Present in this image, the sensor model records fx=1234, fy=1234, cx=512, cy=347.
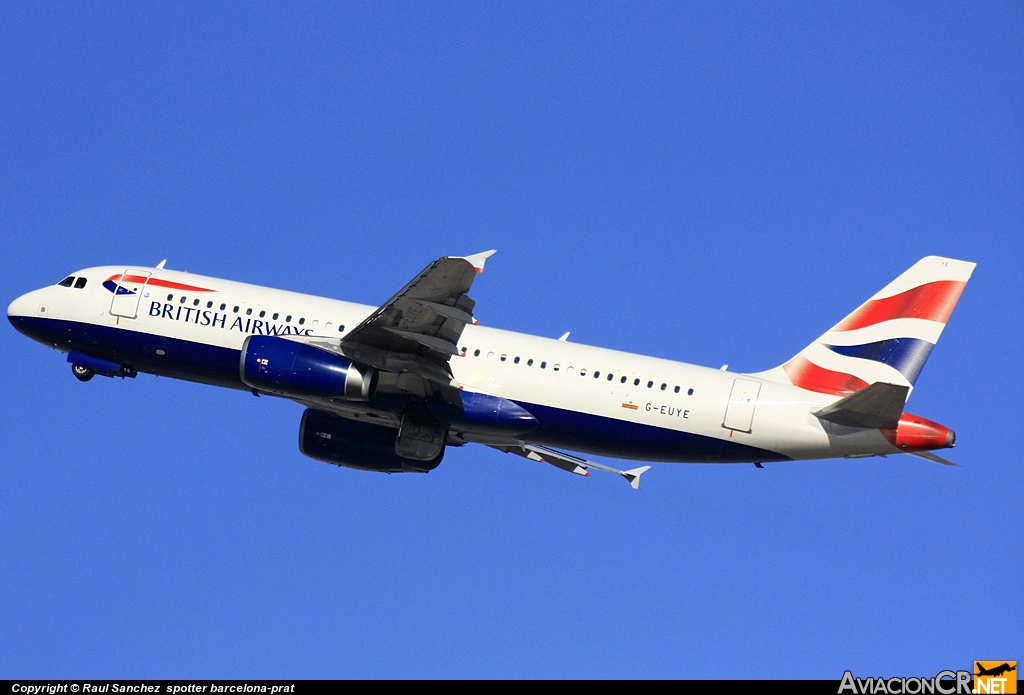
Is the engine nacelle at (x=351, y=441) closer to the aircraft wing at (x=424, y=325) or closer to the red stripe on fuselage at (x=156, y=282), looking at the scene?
the aircraft wing at (x=424, y=325)

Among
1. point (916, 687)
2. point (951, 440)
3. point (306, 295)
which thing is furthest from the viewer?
point (306, 295)

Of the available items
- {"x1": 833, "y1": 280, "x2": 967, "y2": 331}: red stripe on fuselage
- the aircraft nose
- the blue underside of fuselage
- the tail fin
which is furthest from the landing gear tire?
{"x1": 833, "y1": 280, "x2": 967, "y2": 331}: red stripe on fuselage

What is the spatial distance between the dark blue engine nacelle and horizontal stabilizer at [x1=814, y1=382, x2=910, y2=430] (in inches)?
546

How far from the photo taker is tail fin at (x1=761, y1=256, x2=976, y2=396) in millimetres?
38188

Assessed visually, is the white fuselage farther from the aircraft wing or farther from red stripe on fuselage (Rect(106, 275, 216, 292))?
the aircraft wing

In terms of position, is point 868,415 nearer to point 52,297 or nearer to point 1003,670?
point 1003,670

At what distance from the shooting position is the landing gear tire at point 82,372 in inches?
1636

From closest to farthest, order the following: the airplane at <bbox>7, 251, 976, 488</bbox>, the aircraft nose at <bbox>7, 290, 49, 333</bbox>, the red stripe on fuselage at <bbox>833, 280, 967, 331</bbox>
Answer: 1. the airplane at <bbox>7, 251, 976, 488</bbox>
2. the red stripe on fuselage at <bbox>833, 280, 967, 331</bbox>
3. the aircraft nose at <bbox>7, 290, 49, 333</bbox>

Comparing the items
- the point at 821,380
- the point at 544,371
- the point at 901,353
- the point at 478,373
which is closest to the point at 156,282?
the point at 478,373

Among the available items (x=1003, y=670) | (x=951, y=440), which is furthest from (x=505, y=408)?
(x=1003, y=670)

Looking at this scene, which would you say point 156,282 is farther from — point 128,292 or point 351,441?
point 351,441

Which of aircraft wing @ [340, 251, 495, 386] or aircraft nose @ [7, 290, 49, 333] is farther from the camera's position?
aircraft nose @ [7, 290, 49, 333]

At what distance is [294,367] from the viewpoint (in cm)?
3669

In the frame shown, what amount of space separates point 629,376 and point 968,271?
11.1 meters
